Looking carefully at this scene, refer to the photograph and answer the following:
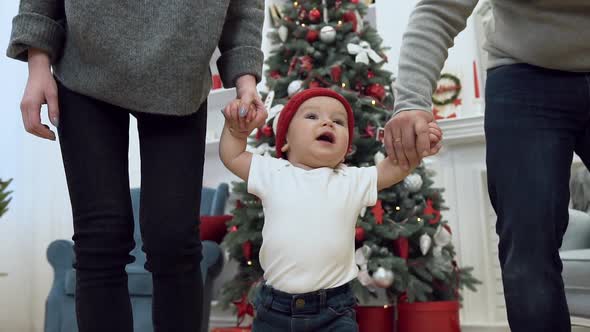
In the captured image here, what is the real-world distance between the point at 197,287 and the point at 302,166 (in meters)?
0.49

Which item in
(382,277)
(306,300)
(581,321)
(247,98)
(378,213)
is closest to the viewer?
(247,98)

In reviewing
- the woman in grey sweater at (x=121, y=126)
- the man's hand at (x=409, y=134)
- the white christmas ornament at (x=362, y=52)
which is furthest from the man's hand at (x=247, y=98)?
the white christmas ornament at (x=362, y=52)

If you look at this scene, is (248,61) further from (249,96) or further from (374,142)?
(374,142)

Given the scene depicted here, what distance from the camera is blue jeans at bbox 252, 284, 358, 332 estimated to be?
4.54 feet

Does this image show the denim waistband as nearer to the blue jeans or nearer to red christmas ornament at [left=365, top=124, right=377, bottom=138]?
the blue jeans

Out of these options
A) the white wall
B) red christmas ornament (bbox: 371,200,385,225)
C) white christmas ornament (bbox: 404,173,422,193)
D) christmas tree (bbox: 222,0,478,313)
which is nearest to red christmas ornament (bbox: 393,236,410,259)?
christmas tree (bbox: 222,0,478,313)

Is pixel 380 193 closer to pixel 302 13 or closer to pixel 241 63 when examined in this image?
pixel 302 13

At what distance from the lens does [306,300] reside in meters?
1.39

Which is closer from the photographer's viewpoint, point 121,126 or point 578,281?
point 121,126

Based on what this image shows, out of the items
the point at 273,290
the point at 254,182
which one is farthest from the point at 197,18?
the point at 273,290

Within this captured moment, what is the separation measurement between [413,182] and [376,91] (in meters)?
0.49

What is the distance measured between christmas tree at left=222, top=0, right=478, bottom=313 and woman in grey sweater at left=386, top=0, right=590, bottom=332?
1554mm

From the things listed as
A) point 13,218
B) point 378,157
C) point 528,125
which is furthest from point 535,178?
point 13,218

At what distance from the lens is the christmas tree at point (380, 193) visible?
107 inches
